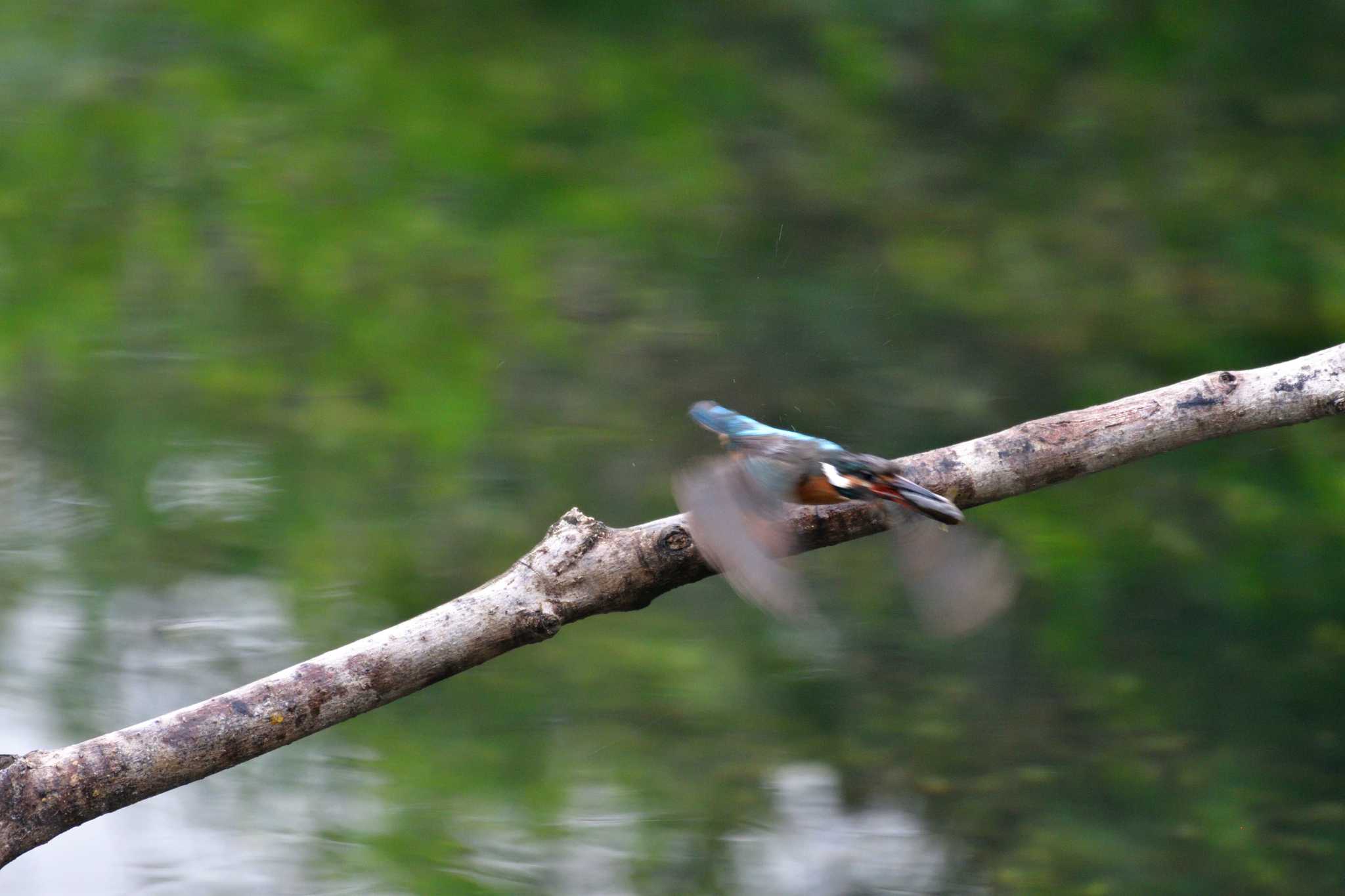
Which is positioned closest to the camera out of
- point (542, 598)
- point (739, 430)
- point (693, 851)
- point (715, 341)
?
point (542, 598)

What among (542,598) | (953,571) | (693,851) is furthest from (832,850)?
(542,598)

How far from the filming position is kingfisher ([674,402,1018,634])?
150cm

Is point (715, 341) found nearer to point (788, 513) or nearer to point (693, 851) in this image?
point (693, 851)

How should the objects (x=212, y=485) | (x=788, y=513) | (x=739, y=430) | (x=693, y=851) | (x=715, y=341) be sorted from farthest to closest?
1. (x=715, y=341)
2. (x=212, y=485)
3. (x=693, y=851)
4. (x=739, y=430)
5. (x=788, y=513)

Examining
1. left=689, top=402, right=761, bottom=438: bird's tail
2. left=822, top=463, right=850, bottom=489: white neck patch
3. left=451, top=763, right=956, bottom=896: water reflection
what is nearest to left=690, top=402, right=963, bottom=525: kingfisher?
left=822, top=463, right=850, bottom=489: white neck patch

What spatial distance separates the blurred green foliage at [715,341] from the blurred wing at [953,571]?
114 centimetres

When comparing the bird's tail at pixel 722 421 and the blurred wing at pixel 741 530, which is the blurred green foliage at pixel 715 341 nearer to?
the bird's tail at pixel 722 421

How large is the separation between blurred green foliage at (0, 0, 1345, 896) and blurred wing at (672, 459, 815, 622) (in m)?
1.29

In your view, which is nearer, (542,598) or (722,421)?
(542,598)

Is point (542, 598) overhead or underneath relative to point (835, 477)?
underneath

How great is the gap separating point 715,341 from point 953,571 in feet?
6.93

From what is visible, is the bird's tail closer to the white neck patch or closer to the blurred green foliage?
the white neck patch

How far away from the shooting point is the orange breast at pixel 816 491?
1.60m

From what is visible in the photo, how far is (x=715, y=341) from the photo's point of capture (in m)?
3.78
